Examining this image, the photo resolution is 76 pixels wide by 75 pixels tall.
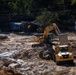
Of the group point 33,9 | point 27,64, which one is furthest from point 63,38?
point 33,9

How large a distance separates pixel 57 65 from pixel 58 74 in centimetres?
260

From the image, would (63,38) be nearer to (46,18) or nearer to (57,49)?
(57,49)

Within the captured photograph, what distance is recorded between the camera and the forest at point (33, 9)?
44.8 m

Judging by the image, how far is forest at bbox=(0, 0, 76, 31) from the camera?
44.8m

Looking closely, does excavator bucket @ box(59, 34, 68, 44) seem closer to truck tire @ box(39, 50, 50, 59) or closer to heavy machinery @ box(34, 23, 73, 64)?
heavy machinery @ box(34, 23, 73, 64)

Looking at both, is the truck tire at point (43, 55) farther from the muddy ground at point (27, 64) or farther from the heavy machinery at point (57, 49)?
the muddy ground at point (27, 64)

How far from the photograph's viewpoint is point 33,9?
151 ft

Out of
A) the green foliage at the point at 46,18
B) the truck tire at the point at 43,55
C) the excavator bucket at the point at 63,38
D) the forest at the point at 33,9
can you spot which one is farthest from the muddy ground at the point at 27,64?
the forest at the point at 33,9

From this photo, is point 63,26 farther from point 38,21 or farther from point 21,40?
point 21,40

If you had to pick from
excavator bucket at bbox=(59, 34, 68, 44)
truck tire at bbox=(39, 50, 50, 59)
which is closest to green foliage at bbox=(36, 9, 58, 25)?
truck tire at bbox=(39, 50, 50, 59)

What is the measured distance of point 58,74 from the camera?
19.4 metres

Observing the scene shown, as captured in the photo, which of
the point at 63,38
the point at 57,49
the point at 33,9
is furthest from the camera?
the point at 33,9

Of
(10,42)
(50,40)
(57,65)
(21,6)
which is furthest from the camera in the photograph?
(21,6)

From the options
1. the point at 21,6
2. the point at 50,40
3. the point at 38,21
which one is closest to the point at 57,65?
the point at 50,40
